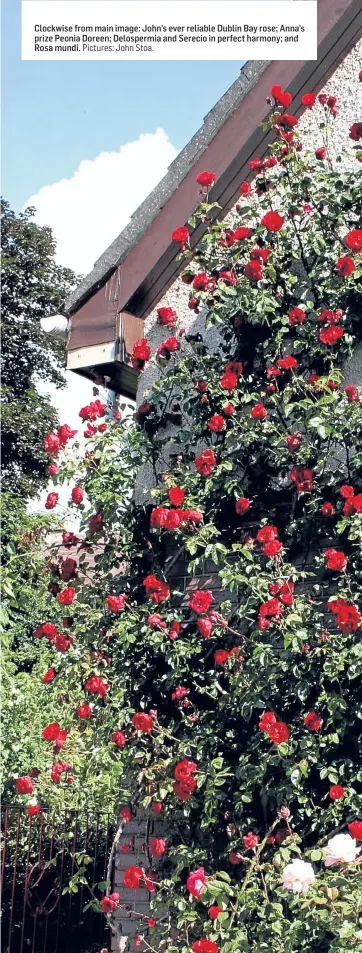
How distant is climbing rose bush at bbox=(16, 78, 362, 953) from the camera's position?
3312 mm

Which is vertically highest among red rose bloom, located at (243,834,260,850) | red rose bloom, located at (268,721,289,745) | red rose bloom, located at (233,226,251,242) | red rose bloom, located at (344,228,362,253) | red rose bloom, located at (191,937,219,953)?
red rose bloom, located at (233,226,251,242)

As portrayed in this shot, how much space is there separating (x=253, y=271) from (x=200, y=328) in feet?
1.96

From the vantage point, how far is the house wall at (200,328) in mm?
3883

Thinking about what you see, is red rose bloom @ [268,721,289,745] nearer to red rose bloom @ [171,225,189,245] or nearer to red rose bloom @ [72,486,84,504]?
red rose bloom @ [72,486,84,504]

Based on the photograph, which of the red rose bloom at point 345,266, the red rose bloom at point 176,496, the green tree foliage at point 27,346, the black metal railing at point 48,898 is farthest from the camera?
the green tree foliage at point 27,346

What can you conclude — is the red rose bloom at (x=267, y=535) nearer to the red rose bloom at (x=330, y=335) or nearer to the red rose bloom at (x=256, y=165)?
the red rose bloom at (x=330, y=335)

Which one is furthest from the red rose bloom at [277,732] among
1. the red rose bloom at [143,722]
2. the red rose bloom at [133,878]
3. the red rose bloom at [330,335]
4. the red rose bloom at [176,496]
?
the red rose bloom at [330,335]

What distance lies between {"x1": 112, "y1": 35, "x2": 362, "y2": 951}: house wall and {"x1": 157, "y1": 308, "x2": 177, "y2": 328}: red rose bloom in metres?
0.23

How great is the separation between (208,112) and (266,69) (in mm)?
344

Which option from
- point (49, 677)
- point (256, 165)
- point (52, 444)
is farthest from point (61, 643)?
point (256, 165)

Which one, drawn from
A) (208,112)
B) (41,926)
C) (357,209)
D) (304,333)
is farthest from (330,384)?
(41,926)

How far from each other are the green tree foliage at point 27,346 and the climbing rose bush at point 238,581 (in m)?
14.3

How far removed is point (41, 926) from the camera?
18.2 ft

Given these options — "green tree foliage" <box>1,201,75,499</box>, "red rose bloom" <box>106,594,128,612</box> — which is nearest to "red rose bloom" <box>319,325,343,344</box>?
"red rose bloom" <box>106,594,128,612</box>
